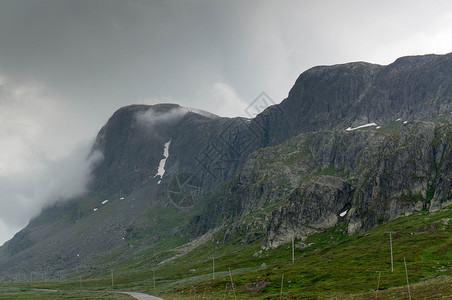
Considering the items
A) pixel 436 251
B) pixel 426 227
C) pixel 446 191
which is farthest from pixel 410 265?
pixel 446 191

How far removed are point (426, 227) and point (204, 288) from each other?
91173mm

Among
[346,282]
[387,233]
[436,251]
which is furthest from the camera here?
[387,233]

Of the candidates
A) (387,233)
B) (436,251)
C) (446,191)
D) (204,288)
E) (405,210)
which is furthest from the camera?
(405,210)

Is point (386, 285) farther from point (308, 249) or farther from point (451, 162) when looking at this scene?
point (451, 162)

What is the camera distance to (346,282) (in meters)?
97.3

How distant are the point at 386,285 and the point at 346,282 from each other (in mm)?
13196

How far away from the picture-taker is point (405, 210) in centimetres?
19288

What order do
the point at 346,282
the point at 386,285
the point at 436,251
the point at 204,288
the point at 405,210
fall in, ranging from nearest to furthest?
the point at 386,285, the point at 346,282, the point at 436,251, the point at 204,288, the point at 405,210

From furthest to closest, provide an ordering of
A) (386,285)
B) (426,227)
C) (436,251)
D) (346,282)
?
(426,227), (436,251), (346,282), (386,285)

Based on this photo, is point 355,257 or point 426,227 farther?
point 426,227

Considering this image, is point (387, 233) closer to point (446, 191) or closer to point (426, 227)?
point (426, 227)

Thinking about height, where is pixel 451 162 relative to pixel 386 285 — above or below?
above

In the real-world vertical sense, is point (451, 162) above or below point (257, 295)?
above

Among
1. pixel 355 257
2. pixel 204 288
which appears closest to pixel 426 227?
pixel 355 257
